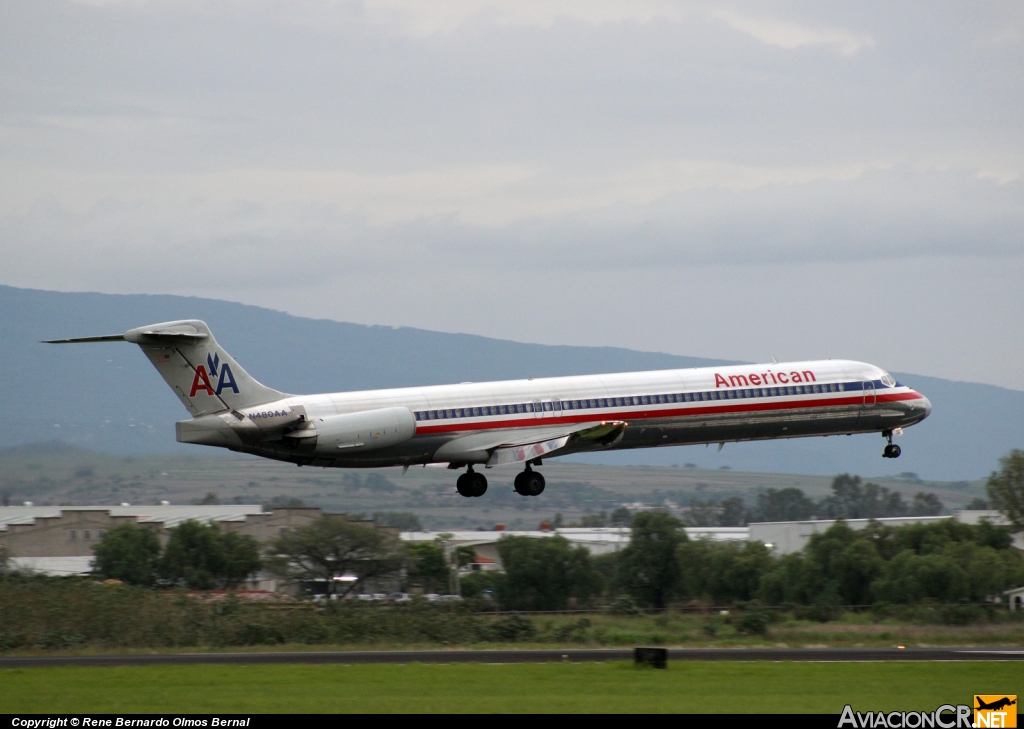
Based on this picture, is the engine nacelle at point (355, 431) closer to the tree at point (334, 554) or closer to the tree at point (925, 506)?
the tree at point (334, 554)

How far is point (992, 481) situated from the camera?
10262cm

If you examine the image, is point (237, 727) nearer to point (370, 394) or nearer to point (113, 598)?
point (370, 394)

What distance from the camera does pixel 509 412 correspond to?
48688mm

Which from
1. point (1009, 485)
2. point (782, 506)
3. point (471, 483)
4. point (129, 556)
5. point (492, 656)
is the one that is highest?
point (1009, 485)

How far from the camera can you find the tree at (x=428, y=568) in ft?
248

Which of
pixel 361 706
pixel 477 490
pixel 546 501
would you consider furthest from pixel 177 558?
pixel 546 501

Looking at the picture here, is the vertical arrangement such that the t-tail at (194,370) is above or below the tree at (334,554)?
above

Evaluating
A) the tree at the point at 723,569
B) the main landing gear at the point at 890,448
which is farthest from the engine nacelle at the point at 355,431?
the tree at the point at 723,569

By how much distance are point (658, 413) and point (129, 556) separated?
1493 inches

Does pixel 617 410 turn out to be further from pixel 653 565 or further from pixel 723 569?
pixel 653 565

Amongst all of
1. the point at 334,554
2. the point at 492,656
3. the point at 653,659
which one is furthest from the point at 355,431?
the point at 334,554

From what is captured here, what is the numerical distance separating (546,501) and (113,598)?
129459 mm

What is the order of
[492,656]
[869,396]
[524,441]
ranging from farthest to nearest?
[869,396] → [524,441] → [492,656]

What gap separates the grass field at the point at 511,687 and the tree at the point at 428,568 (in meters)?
34.0
